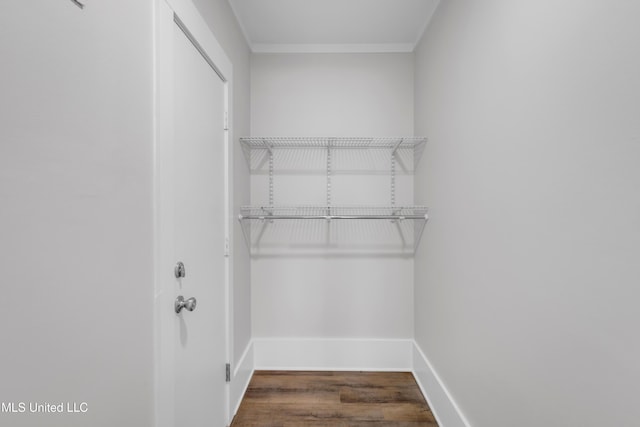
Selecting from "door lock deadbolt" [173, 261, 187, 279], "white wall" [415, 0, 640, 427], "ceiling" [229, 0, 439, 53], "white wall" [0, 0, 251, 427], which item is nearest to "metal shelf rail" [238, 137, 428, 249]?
"white wall" [415, 0, 640, 427]

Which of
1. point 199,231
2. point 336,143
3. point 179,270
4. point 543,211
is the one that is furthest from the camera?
point 336,143

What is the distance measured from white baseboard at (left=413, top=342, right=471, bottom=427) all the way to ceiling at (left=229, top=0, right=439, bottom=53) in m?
2.33

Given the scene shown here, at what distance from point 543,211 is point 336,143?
4.95 feet

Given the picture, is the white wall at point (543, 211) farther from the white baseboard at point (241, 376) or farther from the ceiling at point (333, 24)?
the white baseboard at point (241, 376)

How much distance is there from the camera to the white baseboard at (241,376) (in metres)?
1.77

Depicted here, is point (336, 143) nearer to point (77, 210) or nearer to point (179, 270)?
point (179, 270)

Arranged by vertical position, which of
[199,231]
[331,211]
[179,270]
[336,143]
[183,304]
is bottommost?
[183,304]

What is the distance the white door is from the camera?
3.80ft

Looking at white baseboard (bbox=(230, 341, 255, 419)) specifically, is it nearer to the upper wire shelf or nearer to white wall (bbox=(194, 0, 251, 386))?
white wall (bbox=(194, 0, 251, 386))

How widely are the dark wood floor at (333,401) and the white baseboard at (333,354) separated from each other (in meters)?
0.05

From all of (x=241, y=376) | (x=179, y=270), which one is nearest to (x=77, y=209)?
(x=179, y=270)

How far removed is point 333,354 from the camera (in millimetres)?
2256

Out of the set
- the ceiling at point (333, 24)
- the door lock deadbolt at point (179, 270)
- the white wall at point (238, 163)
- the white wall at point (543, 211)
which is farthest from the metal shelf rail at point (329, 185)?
the door lock deadbolt at point (179, 270)

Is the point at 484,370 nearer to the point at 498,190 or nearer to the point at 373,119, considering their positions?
the point at 498,190
